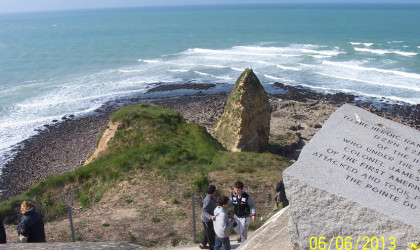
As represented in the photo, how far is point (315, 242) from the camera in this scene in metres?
6.32

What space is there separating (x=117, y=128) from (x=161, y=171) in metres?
7.77

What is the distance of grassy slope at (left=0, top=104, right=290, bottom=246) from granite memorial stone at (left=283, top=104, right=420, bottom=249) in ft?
15.9

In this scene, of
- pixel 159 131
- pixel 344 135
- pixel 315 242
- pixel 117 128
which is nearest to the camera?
pixel 315 242

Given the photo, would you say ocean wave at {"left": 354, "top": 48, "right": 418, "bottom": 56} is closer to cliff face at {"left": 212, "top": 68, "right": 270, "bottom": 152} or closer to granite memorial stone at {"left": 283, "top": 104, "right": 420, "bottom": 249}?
cliff face at {"left": 212, "top": 68, "right": 270, "bottom": 152}

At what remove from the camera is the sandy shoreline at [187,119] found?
95.1 ft

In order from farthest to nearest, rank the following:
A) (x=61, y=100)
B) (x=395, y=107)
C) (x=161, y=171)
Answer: (x=61, y=100)
(x=395, y=107)
(x=161, y=171)

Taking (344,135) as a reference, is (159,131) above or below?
below

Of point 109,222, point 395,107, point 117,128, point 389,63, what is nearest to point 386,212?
point 109,222

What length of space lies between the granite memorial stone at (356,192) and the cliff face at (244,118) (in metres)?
15.4

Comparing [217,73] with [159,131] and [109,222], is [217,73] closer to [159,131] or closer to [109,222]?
[159,131]

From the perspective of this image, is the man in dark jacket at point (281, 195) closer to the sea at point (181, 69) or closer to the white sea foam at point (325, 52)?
the sea at point (181, 69)
